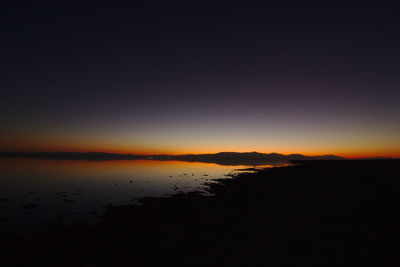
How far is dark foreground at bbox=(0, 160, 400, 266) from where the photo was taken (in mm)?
10156

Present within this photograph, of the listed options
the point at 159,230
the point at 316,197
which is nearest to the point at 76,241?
the point at 159,230

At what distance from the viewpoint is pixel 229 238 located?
1275cm

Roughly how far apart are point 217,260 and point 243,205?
1144cm

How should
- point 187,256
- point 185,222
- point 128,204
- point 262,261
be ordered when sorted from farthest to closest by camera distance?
point 128,204 < point 185,222 < point 187,256 < point 262,261

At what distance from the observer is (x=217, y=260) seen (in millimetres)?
10062

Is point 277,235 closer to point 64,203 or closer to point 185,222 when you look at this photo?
point 185,222

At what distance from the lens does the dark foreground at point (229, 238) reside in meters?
10.2

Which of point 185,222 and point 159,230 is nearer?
point 159,230

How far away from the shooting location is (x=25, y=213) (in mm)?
18391

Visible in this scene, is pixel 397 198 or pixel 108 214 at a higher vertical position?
pixel 397 198

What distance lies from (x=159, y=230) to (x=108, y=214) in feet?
20.9

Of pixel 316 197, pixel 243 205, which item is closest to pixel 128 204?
pixel 243 205

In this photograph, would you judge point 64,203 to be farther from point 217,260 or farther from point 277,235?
Answer: point 277,235

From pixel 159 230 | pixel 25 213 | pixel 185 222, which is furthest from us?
pixel 25 213
